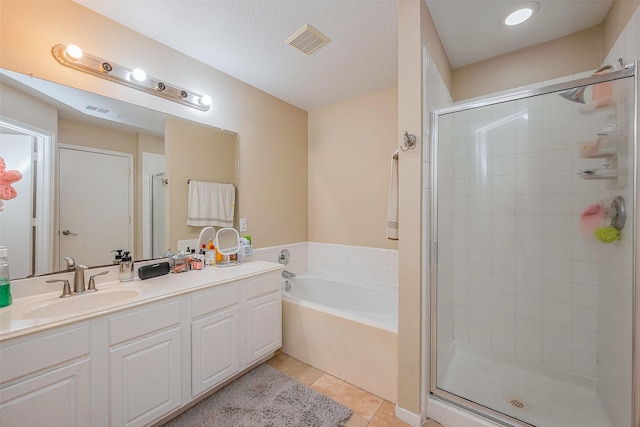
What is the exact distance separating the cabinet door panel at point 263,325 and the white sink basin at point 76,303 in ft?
2.56

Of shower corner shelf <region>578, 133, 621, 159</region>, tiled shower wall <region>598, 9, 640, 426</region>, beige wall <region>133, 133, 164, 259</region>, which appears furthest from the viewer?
beige wall <region>133, 133, 164, 259</region>

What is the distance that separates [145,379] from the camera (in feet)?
4.48

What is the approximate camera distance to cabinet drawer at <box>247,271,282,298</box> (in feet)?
6.34

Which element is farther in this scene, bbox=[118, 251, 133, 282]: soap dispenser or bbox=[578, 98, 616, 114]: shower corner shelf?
bbox=[118, 251, 133, 282]: soap dispenser

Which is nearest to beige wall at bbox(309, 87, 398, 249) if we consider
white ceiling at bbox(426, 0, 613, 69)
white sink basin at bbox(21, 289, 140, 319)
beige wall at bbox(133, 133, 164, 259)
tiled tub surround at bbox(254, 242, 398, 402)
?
tiled tub surround at bbox(254, 242, 398, 402)

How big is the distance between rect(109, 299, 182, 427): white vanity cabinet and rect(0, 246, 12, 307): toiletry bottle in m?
0.53

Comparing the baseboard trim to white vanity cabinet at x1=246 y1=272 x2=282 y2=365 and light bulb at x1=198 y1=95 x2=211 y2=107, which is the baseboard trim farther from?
light bulb at x1=198 y1=95 x2=211 y2=107

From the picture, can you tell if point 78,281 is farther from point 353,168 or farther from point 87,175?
point 353,168

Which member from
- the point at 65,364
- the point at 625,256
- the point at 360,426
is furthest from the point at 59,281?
the point at 625,256

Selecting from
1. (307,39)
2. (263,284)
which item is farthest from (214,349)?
(307,39)

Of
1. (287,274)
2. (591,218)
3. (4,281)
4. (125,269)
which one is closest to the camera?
(4,281)

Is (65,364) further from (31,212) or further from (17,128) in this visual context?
(17,128)

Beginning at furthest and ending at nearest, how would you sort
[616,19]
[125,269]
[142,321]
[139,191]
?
[139,191], [125,269], [616,19], [142,321]

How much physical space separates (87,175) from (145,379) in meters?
1.27
